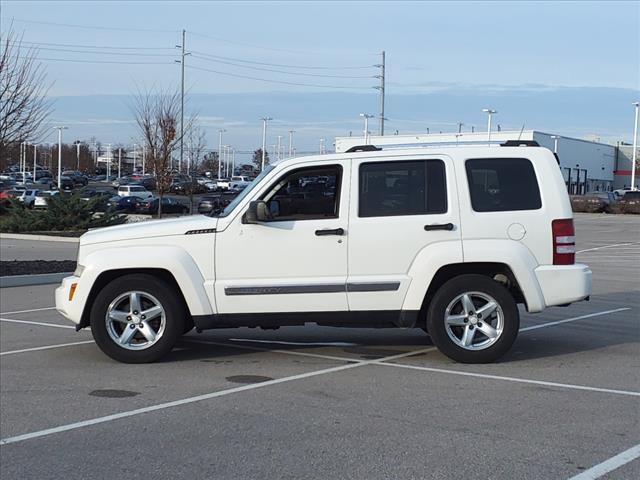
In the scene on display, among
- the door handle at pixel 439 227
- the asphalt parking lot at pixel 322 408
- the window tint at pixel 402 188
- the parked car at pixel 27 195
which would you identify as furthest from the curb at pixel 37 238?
the door handle at pixel 439 227

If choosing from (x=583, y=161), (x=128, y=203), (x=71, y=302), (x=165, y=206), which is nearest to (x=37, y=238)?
(x=165, y=206)

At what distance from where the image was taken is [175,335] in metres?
8.26

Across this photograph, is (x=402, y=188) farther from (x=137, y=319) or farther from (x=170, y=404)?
(x=170, y=404)

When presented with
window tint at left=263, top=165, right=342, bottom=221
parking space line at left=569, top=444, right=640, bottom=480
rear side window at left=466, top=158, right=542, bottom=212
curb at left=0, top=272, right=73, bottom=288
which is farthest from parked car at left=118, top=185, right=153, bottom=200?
parking space line at left=569, top=444, right=640, bottom=480

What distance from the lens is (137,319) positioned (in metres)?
8.30

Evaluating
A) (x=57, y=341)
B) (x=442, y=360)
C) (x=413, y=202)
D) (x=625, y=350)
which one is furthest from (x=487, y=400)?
(x=57, y=341)

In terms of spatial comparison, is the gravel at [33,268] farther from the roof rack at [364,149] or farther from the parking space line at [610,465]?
the parking space line at [610,465]

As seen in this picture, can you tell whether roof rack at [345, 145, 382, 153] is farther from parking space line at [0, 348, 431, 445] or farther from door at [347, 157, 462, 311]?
parking space line at [0, 348, 431, 445]

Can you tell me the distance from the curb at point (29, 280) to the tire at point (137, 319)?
8.08m

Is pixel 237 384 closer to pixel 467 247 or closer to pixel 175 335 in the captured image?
pixel 175 335

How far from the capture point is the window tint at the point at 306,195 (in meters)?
8.13

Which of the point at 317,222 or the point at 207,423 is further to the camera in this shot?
the point at 317,222

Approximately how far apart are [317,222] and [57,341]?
12.4 feet

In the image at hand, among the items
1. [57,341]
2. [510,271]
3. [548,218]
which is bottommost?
[57,341]
